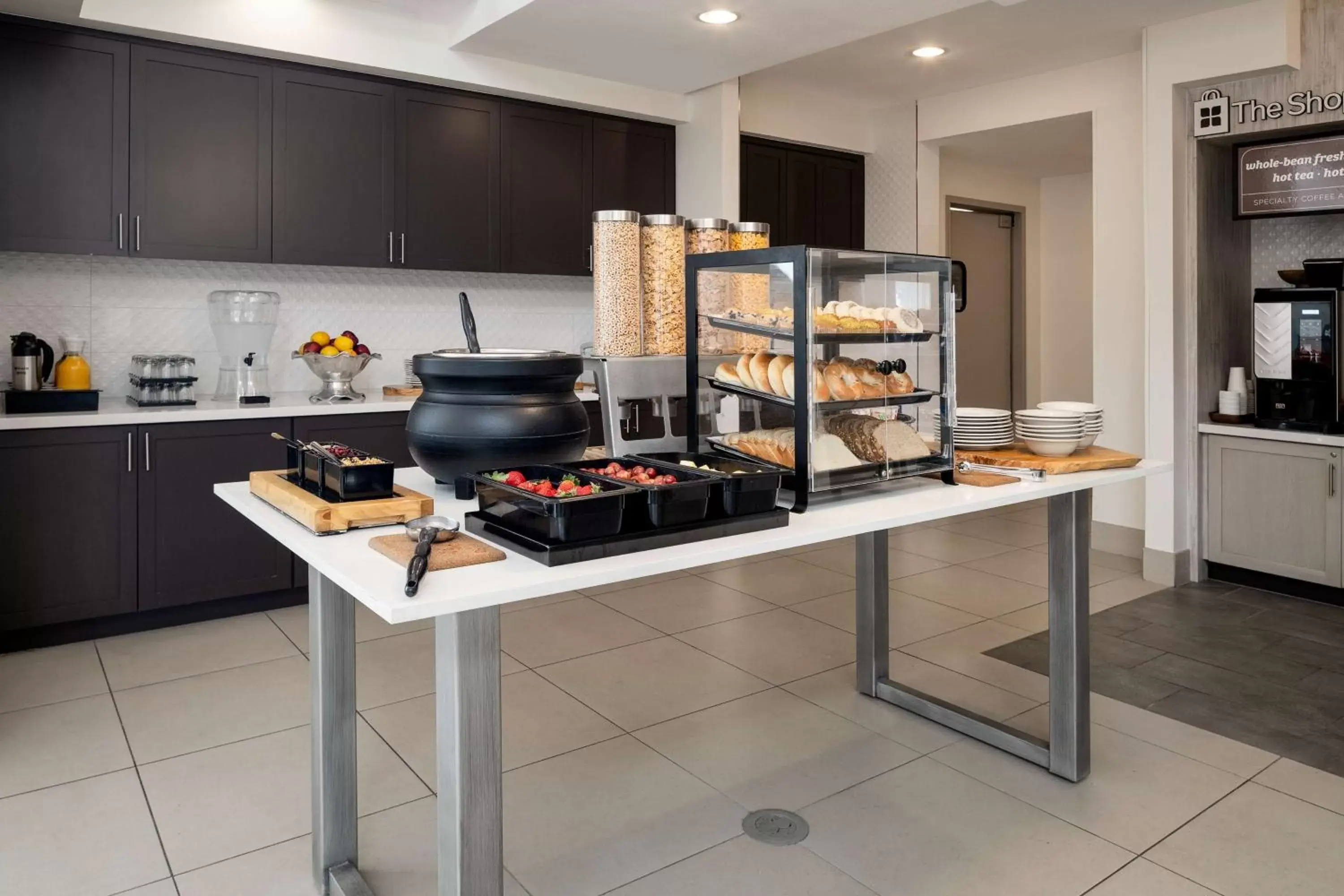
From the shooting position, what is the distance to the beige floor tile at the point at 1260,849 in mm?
2049

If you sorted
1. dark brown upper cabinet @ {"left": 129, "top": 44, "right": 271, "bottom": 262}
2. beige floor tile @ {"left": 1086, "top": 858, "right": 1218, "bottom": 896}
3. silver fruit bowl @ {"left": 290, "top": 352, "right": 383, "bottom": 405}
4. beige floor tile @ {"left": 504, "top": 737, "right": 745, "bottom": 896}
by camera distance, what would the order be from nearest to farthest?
beige floor tile @ {"left": 1086, "top": 858, "right": 1218, "bottom": 896}, beige floor tile @ {"left": 504, "top": 737, "right": 745, "bottom": 896}, dark brown upper cabinet @ {"left": 129, "top": 44, "right": 271, "bottom": 262}, silver fruit bowl @ {"left": 290, "top": 352, "right": 383, "bottom": 405}

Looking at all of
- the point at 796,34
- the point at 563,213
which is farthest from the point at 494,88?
the point at 796,34

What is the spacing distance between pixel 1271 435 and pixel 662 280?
349cm

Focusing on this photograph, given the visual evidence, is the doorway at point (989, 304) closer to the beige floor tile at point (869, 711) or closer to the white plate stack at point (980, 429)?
the beige floor tile at point (869, 711)

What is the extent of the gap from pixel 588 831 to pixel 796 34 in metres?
3.50

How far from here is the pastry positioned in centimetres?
209

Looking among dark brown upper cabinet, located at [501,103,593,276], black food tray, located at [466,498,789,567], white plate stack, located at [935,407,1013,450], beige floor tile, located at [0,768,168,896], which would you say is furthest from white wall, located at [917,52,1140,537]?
beige floor tile, located at [0,768,168,896]

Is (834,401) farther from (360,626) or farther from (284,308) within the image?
(284,308)

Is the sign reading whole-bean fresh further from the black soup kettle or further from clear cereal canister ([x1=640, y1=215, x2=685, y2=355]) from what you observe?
the black soup kettle

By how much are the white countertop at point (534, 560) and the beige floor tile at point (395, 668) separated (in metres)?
1.15

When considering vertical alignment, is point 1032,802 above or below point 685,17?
below

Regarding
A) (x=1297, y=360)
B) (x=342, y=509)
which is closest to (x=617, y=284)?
(x=342, y=509)

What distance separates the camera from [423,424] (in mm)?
1927

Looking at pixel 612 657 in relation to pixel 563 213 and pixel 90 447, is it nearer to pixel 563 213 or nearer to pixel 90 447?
pixel 90 447
